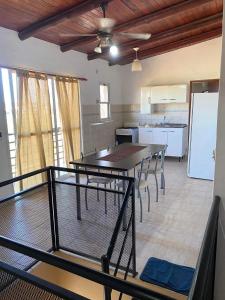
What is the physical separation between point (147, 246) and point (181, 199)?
1462 mm

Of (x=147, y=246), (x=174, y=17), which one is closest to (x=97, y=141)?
(x=174, y=17)

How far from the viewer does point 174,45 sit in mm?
5844

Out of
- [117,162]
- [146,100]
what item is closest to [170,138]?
[146,100]

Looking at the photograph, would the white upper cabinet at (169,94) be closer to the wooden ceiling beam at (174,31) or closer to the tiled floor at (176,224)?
the wooden ceiling beam at (174,31)

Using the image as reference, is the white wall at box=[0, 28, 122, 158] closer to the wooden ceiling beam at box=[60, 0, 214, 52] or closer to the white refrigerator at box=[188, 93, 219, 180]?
the wooden ceiling beam at box=[60, 0, 214, 52]

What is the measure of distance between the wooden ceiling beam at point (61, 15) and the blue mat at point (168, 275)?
3.04m

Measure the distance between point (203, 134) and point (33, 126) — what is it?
3075mm

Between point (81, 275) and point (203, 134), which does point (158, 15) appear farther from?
point (81, 275)

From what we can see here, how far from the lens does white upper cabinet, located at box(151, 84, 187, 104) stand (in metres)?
6.17

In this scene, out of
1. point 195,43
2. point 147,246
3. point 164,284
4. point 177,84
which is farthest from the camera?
point 177,84

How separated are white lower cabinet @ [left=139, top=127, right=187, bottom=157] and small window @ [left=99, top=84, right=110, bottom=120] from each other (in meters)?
1.08

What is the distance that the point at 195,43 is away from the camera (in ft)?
19.6

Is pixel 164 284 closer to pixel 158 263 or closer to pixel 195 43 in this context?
pixel 158 263

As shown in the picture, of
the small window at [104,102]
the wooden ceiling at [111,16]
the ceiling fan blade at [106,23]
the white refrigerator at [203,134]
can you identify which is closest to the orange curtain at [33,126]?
the wooden ceiling at [111,16]
